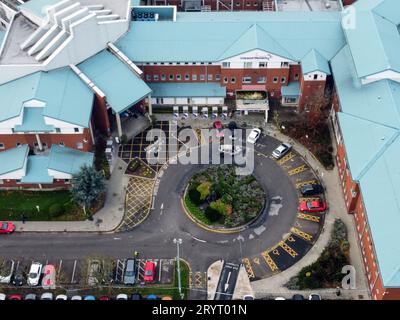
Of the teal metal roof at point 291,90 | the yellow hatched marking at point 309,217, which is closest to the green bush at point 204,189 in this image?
the yellow hatched marking at point 309,217

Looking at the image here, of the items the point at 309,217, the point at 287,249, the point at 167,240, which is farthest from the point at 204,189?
the point at 309,217

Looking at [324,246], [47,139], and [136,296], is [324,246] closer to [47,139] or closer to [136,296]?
[136,296]

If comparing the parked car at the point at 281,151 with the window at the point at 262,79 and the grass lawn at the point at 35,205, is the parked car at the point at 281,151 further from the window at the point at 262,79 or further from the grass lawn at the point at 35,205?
the grass lawn at the point at 35,205

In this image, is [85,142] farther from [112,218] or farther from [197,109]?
[197,109]

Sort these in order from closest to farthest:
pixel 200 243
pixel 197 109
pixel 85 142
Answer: pixel 200 243, pixel 85 142, pixel 197 109

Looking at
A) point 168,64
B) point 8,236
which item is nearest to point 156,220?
point 8,236

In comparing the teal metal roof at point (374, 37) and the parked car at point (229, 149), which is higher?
the teal metal roof at point (374, 37)
